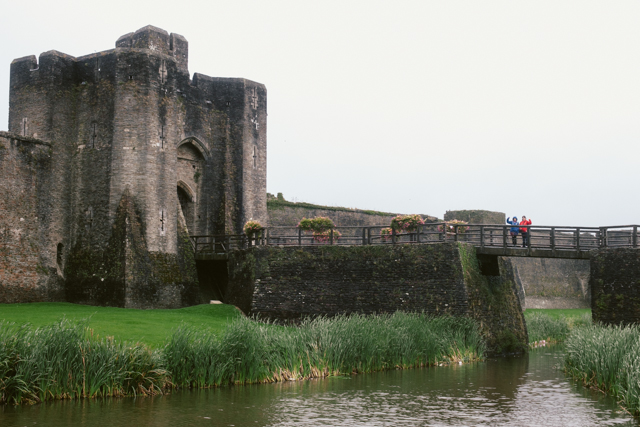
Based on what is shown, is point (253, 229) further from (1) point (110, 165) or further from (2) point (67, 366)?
(2) point (67, 366)

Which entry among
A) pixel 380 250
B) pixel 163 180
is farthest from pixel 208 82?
pixel 380 250

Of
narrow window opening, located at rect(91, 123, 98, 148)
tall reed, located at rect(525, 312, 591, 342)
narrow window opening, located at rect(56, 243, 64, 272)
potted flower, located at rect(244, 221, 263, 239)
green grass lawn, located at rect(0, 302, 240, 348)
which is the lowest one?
tall reed, located at rect(525, 312, 591, 342)

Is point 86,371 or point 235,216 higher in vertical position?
point 235,216

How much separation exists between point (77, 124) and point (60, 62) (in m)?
2.45

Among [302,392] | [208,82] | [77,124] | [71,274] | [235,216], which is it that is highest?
[208,82]

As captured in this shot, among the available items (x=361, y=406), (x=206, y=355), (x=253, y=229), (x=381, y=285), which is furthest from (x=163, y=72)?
(x=361, y=406)

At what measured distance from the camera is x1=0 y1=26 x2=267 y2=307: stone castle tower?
24422 millimetres

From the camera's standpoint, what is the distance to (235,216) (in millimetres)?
28734

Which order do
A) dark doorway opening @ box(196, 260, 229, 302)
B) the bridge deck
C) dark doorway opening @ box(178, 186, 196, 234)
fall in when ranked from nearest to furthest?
the bridge deck → dark doorway opening @ box(196, 260, 229, 302) → dark doorway opening @ box(178, 186, 196, 234)

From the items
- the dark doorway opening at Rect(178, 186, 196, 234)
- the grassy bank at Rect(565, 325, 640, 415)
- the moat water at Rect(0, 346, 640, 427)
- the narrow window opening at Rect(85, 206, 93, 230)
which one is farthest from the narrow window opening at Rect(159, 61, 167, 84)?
the grassy bank at Rect(565, 325, 640, 415)

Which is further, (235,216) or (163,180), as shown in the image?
(235,216)

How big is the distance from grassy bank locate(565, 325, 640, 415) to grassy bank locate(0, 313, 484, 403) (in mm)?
4086

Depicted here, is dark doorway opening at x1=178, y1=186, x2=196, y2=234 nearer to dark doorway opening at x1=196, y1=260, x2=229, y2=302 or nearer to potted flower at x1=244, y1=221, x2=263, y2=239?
dark doorway opening at x1=196, y1=260, x2=229, y2=302

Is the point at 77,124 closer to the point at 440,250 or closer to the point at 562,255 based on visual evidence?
the point at 440,250
